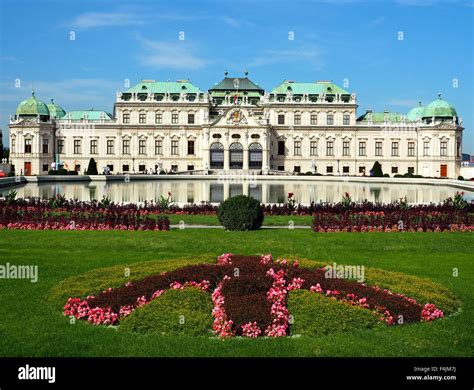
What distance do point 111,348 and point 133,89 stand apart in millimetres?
84085

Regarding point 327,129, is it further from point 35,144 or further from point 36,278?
point 36,278

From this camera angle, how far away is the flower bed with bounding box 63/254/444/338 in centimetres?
963

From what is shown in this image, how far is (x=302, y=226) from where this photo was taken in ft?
75.9

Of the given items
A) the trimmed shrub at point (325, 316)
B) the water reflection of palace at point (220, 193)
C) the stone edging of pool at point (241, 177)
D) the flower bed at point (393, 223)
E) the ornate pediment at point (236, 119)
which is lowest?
the trimmed shrub at point (325, 316)

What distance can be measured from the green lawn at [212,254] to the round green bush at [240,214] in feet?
1.99

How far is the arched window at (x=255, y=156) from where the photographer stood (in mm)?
85250

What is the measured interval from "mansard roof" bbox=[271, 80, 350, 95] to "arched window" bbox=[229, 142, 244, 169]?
10719mm

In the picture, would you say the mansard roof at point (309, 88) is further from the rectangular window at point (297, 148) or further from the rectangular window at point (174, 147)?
the rectangular window at point (174, 147)

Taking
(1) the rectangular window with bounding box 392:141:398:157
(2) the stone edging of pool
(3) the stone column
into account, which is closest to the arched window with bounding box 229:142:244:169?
(3) the stone column

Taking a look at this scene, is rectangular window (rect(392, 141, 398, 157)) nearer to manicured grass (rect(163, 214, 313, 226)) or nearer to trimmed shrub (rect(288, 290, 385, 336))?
manicured grass (rect(163, 214, 313, 226))

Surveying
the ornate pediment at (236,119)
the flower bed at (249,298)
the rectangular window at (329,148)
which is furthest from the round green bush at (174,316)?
the rectangular window at (329,148)

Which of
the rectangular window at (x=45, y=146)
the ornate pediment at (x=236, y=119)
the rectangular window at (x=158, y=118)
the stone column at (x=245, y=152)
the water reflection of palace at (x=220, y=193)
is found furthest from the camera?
the rectangular window at (x=158, y=118)
